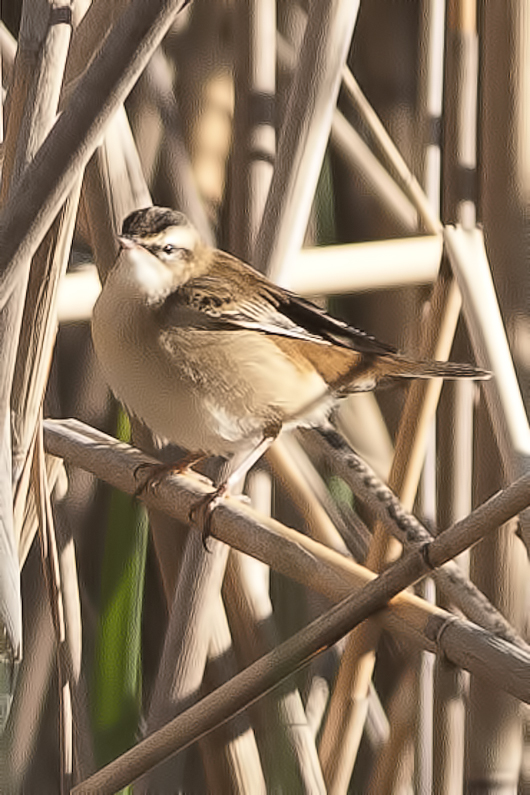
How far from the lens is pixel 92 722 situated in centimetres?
84

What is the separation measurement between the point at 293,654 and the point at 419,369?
23 centimetres

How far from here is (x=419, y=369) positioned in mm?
795

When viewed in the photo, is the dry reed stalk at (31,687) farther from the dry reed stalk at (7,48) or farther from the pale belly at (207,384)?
the dry reed stalk at (7,48)

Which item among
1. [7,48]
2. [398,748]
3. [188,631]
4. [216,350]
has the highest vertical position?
[7,48]

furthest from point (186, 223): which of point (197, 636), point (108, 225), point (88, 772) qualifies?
point (88, 772)

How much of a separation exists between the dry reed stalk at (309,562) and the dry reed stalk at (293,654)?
0.6 inches

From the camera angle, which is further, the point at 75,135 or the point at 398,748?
the point at 398,748

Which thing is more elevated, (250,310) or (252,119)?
(252,119)

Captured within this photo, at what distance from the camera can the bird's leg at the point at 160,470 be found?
2.67 ft

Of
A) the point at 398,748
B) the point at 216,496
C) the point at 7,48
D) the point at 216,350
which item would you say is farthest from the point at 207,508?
the point at 7,48

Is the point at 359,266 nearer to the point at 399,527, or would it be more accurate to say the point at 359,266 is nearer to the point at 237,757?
the point at 399,527

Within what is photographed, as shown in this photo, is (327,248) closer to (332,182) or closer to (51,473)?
(332,182)

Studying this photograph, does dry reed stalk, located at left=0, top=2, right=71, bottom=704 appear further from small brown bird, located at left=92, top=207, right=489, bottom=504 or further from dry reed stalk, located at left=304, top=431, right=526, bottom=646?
dry reed stalk, located at left=304, top=431, right=526, bottom=646

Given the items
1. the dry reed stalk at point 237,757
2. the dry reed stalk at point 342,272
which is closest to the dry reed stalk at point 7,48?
the dry reed stalk at point 342,272
